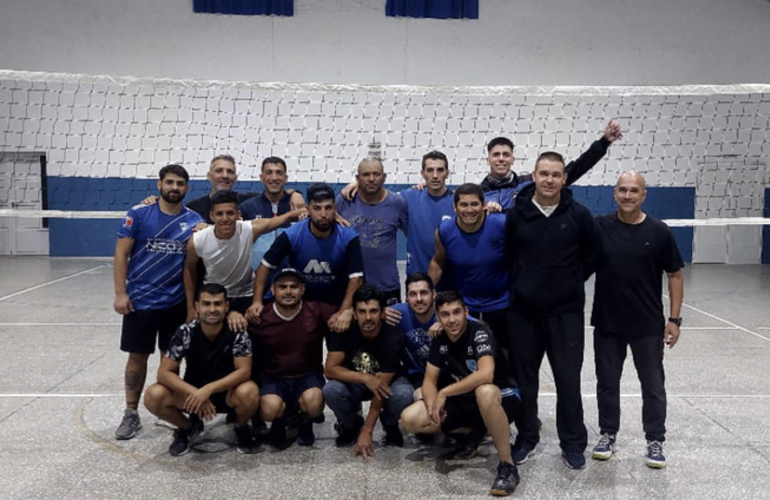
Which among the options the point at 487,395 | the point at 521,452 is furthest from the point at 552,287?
the point at 521,452

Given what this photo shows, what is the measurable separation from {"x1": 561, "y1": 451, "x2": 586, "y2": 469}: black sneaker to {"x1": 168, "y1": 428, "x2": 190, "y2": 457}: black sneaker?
7.58ft

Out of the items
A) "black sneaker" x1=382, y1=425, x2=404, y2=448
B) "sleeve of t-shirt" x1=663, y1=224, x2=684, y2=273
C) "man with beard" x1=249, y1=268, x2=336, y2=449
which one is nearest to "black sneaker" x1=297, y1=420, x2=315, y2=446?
"man with beard" x1=249, y1=268, x2=336, y2=449

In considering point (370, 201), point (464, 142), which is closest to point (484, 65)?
point (464, 142)

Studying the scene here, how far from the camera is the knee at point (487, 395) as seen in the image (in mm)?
3584

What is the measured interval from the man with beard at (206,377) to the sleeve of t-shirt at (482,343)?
4.43 feet

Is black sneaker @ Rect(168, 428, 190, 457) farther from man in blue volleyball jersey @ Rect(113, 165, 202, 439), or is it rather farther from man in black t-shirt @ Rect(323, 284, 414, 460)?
man in black t-shirt @ Rect(323, 284, 414, 460)

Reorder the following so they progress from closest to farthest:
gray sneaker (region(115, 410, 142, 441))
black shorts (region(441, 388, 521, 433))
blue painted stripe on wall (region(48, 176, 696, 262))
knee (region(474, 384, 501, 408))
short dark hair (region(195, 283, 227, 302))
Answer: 1. knee (region(474, 384, 501, 408))
2. black shorts (region(441, 388, 521, 433))
3. short dark hair (region(195, 283, 227, 302))
4. gray sneaker (region(115, 410, 142, 441))
5. blue painted stripe on wall (region(48, 176, 696, 262))

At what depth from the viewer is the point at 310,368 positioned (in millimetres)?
4207

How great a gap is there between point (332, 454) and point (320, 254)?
125 centimetres

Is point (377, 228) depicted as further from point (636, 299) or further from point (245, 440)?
point (636, 299)

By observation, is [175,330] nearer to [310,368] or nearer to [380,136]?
[310,368]

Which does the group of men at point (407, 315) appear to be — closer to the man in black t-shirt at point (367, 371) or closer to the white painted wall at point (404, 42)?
the man in black t-shirt at point (367, 371)

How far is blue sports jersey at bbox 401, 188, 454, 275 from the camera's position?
4609mm

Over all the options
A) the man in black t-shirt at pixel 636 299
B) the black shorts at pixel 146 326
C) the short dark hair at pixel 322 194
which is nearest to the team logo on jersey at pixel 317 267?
the short dark hair at pixel 322 194
